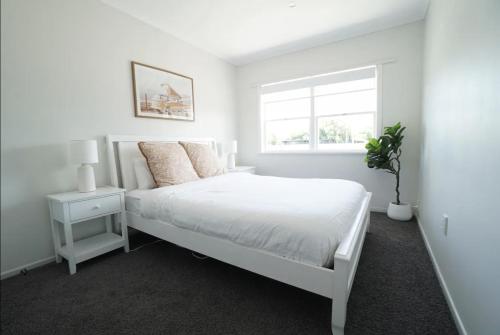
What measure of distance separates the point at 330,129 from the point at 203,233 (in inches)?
110

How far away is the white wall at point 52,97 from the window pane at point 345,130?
2.69 metres

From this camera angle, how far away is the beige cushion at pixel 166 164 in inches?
90.5

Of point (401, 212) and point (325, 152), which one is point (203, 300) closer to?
point (401, 212)

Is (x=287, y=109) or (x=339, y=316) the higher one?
(x=287, y=109)

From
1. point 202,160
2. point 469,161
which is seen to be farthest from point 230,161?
point 469,161

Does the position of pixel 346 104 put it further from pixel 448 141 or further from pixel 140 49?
pixel 140 49

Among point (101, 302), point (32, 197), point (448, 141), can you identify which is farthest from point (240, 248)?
point (32, 197)

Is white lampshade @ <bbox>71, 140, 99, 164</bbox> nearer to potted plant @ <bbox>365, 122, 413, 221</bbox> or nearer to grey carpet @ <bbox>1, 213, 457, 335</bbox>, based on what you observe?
grey carpet @ <bbox>1, 213, 457, 335</bbox>

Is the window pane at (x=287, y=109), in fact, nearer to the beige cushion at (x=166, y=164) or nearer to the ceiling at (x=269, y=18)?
the ceiling at (x=269, y=18)

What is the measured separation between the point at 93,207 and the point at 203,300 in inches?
50.2

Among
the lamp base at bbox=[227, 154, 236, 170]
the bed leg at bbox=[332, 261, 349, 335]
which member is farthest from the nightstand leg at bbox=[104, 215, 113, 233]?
the bed leg at bbox=[332, 261, 349, 335]

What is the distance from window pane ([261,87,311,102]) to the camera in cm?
372

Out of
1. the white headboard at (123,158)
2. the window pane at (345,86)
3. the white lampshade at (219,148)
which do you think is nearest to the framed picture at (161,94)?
the white headboard at (123,158)

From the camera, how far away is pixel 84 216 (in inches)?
73.7
